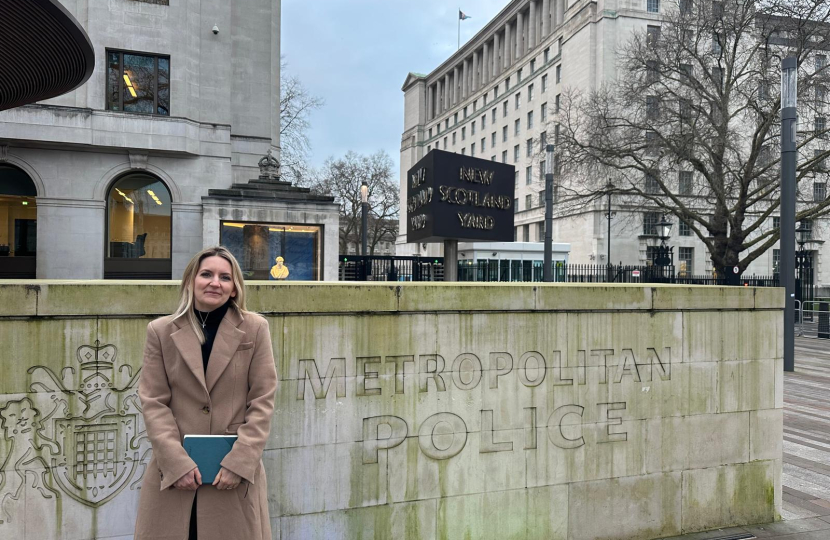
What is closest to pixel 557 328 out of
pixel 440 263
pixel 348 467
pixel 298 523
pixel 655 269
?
pixel 348 467

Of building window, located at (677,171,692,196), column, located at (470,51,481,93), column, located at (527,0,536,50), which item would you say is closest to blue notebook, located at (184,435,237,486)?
building window, located at (677,171,692,196)

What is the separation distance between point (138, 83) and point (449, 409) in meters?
21.8

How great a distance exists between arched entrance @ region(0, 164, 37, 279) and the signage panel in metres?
16.3

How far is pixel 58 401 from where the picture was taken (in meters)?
3.31

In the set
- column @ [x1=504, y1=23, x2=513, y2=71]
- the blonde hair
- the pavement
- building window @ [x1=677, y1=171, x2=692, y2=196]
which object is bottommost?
the pavement

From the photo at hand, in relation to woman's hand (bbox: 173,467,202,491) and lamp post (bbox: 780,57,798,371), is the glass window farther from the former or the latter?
woman's hand (bbox: 173,467,202,491)

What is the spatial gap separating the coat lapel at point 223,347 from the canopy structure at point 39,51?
7364 millimetres

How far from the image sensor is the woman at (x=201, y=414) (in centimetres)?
243

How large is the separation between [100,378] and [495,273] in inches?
1099

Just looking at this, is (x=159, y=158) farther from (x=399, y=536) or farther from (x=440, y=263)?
(x=399, y=536)

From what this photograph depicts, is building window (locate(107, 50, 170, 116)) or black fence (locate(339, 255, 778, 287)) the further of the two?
black fence (locate(339, 255, 778, 287))

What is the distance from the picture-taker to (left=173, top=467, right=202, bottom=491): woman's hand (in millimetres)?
2402

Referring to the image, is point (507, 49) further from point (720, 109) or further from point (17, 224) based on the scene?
point (17, 224)

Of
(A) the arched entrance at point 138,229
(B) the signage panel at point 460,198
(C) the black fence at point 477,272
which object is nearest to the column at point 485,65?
(C) the black fence at point 477,272
